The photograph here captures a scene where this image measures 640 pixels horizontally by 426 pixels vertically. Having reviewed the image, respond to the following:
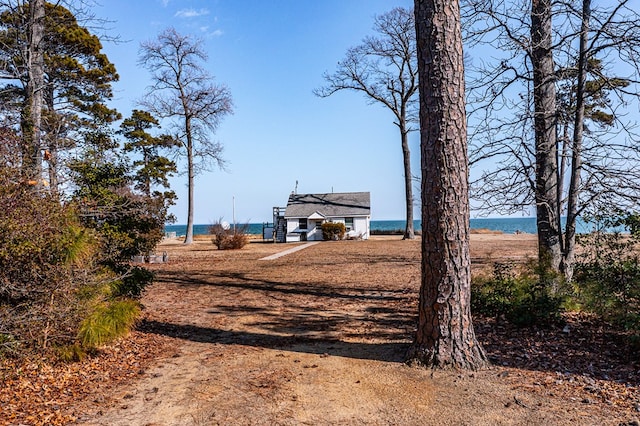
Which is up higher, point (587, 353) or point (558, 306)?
point (558, 306)

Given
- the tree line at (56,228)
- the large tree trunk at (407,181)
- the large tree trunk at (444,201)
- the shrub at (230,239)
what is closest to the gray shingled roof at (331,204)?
the large tree trunk at (407,181)

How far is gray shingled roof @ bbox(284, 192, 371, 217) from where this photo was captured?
109ft

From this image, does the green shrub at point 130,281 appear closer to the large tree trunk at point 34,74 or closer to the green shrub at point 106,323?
the green shrub at point 106,323

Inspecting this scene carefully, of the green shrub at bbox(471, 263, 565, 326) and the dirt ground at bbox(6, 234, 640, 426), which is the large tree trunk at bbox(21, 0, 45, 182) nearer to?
the dirt ground at bbox(6, 234, 640, 426)

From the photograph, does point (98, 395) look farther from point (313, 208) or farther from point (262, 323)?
point (313, 208)

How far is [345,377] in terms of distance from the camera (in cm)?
397

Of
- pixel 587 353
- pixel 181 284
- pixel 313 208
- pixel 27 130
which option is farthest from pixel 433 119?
pixel 313 208

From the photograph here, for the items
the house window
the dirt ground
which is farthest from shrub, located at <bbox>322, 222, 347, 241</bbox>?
the dirt ground

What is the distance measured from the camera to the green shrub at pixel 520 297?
5238mm

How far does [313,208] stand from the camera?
33.6m

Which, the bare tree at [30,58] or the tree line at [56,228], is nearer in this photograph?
the tree line at [56,228]

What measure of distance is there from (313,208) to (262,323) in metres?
27.3

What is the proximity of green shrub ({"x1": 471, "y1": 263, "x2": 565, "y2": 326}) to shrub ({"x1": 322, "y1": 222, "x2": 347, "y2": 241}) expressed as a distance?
25031 mm

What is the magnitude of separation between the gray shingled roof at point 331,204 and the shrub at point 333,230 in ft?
4.95
